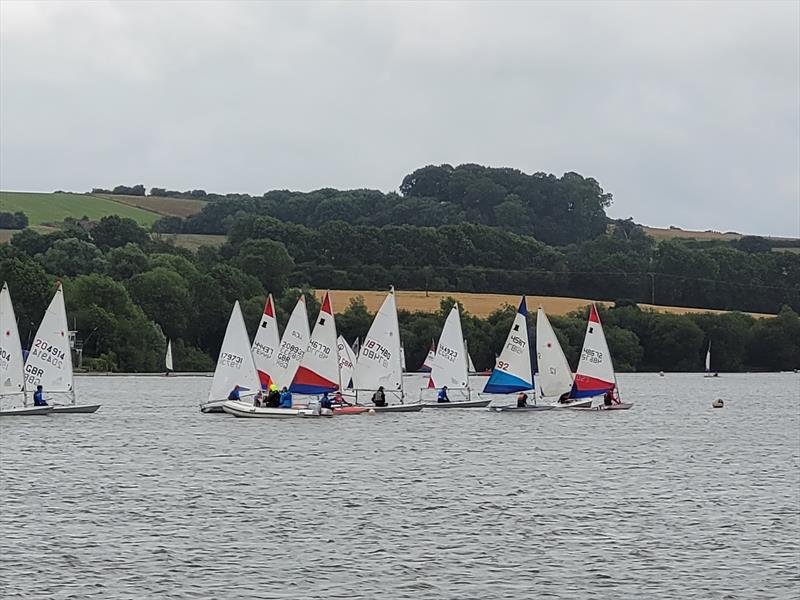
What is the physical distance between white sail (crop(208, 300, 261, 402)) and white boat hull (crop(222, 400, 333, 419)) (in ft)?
2.42

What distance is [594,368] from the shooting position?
69562 mm

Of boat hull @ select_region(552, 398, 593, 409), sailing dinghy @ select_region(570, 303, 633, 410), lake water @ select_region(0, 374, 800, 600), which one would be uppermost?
sailing dinghy @ select_region(570, 303, 633, 410)

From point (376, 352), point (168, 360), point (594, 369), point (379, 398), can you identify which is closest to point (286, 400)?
point (376, 352)

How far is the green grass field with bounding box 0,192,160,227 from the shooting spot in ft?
559

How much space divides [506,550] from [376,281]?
117 metres

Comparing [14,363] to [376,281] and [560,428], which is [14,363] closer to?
[560,428]

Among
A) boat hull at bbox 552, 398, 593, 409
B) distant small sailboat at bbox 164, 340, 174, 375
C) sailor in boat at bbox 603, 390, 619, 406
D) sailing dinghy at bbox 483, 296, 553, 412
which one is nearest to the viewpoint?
sailing dinghy at bbox 483, 296, 553, 412

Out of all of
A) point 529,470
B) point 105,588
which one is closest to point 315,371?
point 529,470

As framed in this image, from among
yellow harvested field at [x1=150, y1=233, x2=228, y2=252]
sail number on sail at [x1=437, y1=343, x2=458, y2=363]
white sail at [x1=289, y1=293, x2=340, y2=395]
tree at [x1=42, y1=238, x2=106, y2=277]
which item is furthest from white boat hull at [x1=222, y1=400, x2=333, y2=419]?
yellow harvested field at [x1=150, y1=233, x2=228, y2=252]

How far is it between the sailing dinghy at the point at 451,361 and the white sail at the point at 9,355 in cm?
1666

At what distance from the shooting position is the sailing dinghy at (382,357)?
6228cm

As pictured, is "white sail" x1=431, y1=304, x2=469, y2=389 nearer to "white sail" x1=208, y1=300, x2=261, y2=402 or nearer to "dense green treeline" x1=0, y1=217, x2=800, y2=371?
"white sail" x1=208, y1=300, x2=261, y2=402

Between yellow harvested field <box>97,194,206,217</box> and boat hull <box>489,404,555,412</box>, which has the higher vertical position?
yellow harvested field <box>97,194,206,217</box>

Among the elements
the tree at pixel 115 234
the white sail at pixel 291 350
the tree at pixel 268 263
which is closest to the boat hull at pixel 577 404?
the white sail at pixel 291 350
